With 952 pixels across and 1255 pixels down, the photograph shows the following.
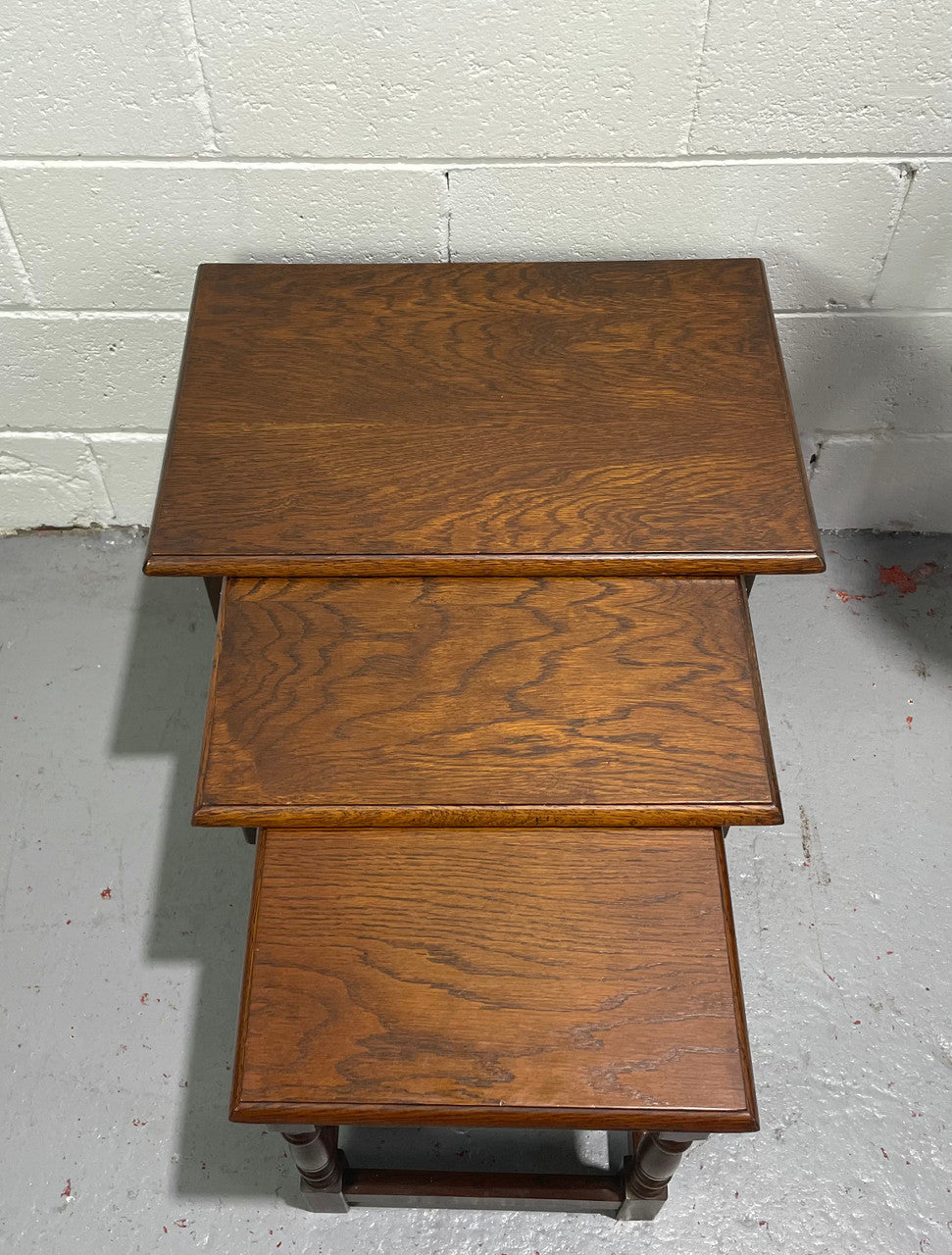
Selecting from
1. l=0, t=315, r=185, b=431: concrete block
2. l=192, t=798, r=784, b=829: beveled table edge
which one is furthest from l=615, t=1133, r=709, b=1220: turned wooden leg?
l=0, t=315, r=185, b=431: concrete block

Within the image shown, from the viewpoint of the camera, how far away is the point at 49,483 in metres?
1.81

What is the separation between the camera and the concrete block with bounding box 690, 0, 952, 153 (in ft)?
4.08

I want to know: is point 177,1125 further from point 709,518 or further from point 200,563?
point 709,518

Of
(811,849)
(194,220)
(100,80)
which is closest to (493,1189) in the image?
(811,849)

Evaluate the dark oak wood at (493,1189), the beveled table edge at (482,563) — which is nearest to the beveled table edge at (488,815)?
the beveled table edge at (482,563)

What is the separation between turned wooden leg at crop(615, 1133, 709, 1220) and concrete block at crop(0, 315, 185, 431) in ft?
3.95

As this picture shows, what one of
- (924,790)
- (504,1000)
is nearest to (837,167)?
(924,790)

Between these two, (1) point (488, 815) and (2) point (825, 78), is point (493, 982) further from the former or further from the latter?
(2) point (825, 78)

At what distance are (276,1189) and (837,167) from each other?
55.9 inches

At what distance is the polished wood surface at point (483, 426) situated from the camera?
3.83 feet

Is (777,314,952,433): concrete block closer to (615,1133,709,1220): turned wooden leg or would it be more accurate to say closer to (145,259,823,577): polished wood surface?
(145,259,823,577): polished wood surface

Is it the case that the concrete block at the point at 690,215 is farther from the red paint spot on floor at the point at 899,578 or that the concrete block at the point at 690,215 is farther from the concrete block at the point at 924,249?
the red paint spot on floor at the point at 899,578

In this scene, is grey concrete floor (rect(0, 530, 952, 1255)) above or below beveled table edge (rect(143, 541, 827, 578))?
below

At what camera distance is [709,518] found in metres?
1.18
